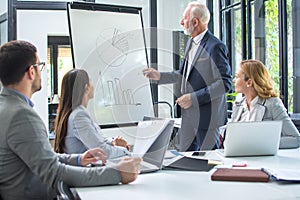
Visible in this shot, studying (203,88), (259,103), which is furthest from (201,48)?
(259,103)

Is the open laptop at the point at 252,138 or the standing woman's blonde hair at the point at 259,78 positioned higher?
the standing woman's blonde hair at the point at 259,78

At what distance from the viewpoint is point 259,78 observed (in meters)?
2.42

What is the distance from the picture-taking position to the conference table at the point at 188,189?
4.25 ft

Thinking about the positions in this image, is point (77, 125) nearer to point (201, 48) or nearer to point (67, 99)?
point (67, 99)

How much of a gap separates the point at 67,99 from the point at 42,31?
146 inches

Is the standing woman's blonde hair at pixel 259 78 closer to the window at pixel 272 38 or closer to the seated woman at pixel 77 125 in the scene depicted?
the seated woman at pixel 77 125

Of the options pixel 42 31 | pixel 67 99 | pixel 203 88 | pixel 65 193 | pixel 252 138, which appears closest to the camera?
pixel 65 193

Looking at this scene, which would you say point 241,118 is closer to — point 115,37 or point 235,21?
point 115,37

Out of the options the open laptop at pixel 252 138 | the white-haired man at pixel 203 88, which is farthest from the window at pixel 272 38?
the open laptop at pixel 252 138

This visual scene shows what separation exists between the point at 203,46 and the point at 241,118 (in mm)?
599

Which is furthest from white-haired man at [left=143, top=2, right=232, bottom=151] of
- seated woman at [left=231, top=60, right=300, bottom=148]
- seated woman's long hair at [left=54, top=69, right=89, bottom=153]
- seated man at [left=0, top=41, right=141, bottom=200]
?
seated man at [left=0, top=41, right=141, bottom=200]

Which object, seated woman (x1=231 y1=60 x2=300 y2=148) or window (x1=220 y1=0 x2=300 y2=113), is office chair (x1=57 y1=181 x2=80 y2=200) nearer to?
seated woman (x1=231 y1=60 x2=300 y2=148)

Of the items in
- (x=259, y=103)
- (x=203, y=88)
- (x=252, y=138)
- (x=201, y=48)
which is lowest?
(x=252, y=138)

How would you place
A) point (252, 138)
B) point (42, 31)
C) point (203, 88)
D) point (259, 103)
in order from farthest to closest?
point (42, 31) < point (203, 88) < point (259, 103) < point (252, 138)
